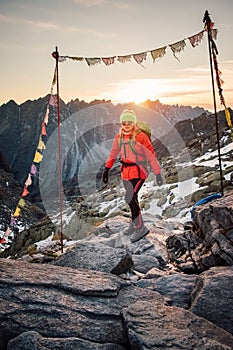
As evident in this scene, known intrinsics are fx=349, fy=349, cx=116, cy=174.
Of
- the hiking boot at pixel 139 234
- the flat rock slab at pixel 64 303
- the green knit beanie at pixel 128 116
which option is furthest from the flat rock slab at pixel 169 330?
the green knit beanie at pixel 128 116

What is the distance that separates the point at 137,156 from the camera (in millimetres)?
9117

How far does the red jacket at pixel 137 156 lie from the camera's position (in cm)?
906

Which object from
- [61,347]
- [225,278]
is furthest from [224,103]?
[61,347]

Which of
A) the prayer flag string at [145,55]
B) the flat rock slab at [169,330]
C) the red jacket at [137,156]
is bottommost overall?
the flat rock slab at [169,330]

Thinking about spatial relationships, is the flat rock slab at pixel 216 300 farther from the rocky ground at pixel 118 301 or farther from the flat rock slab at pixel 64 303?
the flat rock slab at pixel 64 303

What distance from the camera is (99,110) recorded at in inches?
6850

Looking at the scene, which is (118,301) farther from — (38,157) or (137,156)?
(38,157)

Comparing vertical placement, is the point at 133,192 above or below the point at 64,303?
above

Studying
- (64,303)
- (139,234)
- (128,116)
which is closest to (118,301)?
(64,303)

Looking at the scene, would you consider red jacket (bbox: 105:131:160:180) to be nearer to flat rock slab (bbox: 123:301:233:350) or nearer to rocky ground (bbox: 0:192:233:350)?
rocky ground (bbox: 0:192:233:350)

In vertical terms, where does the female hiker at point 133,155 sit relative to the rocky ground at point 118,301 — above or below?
above

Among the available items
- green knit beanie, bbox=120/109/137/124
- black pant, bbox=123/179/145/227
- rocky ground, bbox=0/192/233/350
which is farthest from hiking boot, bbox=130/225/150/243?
green knit beanie, bbox=120/109/137/124

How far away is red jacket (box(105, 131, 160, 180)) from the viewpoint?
9062 millimetres

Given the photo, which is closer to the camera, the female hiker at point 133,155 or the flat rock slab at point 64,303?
the flat rock slab at point 64,303
